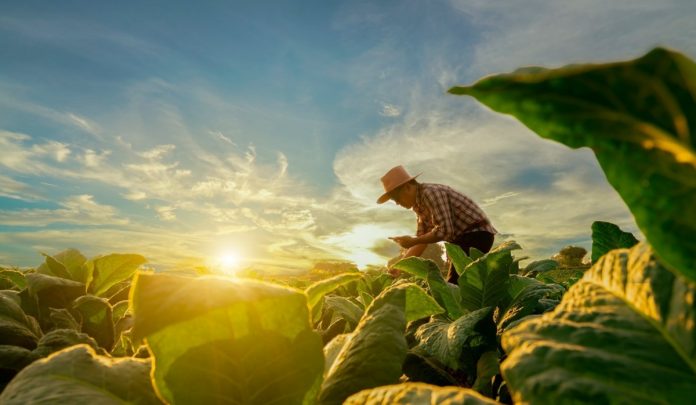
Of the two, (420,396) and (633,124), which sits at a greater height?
(633,124)

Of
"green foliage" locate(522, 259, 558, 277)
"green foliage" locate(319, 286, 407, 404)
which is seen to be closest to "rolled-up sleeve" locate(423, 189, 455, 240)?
"green foliage" locate(522, 259, 558, 277)

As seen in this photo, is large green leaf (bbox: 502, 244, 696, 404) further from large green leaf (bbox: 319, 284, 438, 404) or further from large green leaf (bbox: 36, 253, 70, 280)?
large green leaf (bbox: 36, 253, 70, 280)

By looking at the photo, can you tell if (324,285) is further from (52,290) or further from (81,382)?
(52,290)

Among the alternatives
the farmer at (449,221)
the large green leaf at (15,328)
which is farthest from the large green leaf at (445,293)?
the farmer at (449,221)

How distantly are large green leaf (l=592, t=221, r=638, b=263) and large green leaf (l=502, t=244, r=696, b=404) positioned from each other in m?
0.78

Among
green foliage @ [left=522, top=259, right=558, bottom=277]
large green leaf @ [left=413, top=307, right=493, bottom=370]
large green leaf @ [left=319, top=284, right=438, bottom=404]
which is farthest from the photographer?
green foliage @ [left=522, top=259, right=558, bottom=277]

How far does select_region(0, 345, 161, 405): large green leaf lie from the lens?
0.95m

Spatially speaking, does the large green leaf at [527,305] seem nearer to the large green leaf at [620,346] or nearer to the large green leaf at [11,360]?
the large green leaf at [620,346]

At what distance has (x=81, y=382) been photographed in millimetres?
1009

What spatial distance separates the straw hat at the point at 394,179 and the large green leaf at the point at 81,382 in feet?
29.8

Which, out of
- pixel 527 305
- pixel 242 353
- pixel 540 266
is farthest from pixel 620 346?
pixel 540 266

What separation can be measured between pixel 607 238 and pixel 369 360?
3.02 feet

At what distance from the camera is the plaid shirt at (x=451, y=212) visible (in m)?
8.48

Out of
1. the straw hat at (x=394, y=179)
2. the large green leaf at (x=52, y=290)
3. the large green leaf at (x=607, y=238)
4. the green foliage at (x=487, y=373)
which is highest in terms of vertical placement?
the straw hat at (x=394, y=179)
